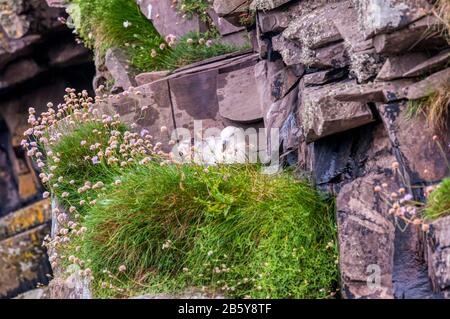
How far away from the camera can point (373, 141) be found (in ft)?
19.1

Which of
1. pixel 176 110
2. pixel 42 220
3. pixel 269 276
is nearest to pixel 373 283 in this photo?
pixel 269 276

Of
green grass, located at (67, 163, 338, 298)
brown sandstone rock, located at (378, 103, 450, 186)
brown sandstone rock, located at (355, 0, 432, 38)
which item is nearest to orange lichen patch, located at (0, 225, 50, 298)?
green grass, located at (67, 163, 338, 298)

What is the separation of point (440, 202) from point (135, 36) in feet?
16.0

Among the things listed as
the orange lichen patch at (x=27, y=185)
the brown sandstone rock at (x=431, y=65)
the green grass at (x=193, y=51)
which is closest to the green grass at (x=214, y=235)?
the brown sandstone rock at (x=431, y=65)

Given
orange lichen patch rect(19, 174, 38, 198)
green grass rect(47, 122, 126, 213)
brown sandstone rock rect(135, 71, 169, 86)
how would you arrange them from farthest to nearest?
orange lichen patch rect(19, 174, 38, 198)
brown sandstone rock rect(135, 71, 169, 86)
green grass rect(47, 122, 126, 213)

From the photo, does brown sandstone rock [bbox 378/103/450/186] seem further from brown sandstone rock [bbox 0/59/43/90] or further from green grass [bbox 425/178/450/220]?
brown sandstone rock [bbox 0/59/43/90]

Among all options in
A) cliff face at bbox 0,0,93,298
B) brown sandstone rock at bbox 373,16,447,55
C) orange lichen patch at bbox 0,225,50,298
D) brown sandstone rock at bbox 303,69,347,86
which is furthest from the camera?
orange lichen patch at bbox 0,225,50,298

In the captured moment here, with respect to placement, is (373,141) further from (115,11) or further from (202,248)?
(115,11)

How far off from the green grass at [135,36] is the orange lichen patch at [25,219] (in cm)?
466

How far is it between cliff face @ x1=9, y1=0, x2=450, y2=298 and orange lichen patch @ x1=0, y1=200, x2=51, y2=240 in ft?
21.6

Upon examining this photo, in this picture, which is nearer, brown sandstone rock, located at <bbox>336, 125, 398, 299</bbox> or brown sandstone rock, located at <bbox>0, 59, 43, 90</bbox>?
brown sandstone rock, located at <bbox>336, 125, 398, 299</bbox>

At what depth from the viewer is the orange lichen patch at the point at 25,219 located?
13836 mm

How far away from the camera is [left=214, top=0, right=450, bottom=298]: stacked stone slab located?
17.0 feet

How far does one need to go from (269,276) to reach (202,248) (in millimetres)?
504
